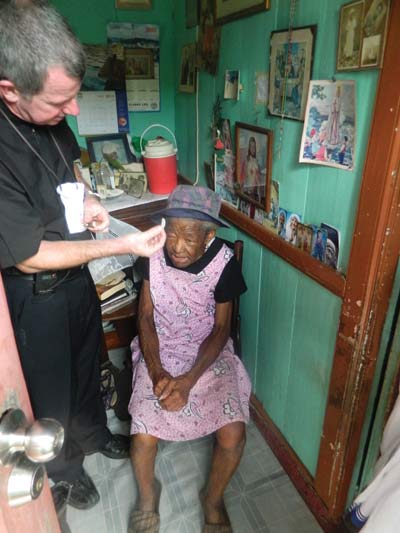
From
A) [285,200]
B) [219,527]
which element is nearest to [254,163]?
[285,200]

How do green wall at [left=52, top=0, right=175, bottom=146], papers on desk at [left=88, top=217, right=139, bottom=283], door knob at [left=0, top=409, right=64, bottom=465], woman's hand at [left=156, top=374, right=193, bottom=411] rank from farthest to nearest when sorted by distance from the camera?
green wall at [left=52, top=0, right=175, bottom=146] < papers on desk at [left=88, top=217, right=139, bottom=283] < woman's hand at [left=156, top=374, right=193, bottom=411] < door knob at [left=0, top=409, right=64, bottom=465]

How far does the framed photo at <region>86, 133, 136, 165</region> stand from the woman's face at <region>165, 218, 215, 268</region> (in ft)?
3.19

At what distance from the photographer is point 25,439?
52 centimetres

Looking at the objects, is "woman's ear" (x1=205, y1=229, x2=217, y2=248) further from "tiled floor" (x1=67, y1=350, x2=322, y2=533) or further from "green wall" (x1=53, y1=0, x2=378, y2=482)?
"tiled floor" (x1=67, y1=350, x2=322, y2=533)

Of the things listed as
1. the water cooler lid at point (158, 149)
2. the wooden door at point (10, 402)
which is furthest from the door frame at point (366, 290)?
the water cooler lid at point (158, 149)

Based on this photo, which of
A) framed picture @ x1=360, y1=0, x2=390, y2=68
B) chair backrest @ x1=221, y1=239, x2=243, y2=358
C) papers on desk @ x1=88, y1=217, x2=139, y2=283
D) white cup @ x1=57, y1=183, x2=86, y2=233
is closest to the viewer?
framed picture @ x1=360, y1=0, x2=390, y2=68

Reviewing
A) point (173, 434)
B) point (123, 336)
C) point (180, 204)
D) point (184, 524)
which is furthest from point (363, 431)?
point (123, 336)

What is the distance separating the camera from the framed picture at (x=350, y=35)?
0.88 m

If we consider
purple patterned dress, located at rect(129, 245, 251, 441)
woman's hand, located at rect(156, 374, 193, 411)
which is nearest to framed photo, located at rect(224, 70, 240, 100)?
purple patterned dress, located at rect(129, 245, 251, 441)

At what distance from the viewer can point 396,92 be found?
32.1 inches

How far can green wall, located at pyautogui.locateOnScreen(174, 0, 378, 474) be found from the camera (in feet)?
3.31

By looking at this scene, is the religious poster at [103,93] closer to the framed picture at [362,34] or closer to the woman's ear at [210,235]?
the woman's ear at [210,235]

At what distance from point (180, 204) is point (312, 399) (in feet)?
2.64

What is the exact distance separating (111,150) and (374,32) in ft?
5.22
